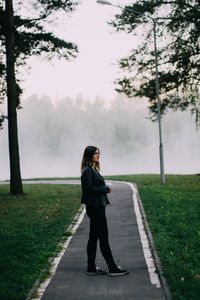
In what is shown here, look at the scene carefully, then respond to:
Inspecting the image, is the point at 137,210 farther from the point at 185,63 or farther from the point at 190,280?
the point at 185,63

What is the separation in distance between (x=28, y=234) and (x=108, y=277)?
4.65 meters

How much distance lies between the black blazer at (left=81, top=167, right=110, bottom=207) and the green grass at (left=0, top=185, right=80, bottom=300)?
1476mm

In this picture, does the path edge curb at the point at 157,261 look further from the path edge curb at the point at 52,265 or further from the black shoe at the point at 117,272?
the path edge curb at the point at 52,265

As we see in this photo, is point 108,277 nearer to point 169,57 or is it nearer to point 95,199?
point 95,199

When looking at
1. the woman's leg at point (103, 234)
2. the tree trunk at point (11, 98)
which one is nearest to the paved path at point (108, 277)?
the woman's leg at point (103, 234)

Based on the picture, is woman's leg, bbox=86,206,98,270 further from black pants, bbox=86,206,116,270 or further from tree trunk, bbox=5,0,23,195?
tree trunk, bbox=5,0,23,195

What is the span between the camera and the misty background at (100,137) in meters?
114

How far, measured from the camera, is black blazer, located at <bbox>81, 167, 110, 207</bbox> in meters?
8.80

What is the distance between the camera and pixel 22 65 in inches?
1052

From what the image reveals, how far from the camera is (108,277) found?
868 cm

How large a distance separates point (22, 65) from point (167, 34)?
823 centimetres

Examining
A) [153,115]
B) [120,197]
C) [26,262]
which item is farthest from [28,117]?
[26,262]

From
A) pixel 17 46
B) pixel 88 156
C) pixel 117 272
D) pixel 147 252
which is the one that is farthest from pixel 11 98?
pixel 117 272

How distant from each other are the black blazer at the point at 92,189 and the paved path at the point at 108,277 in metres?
1.18
